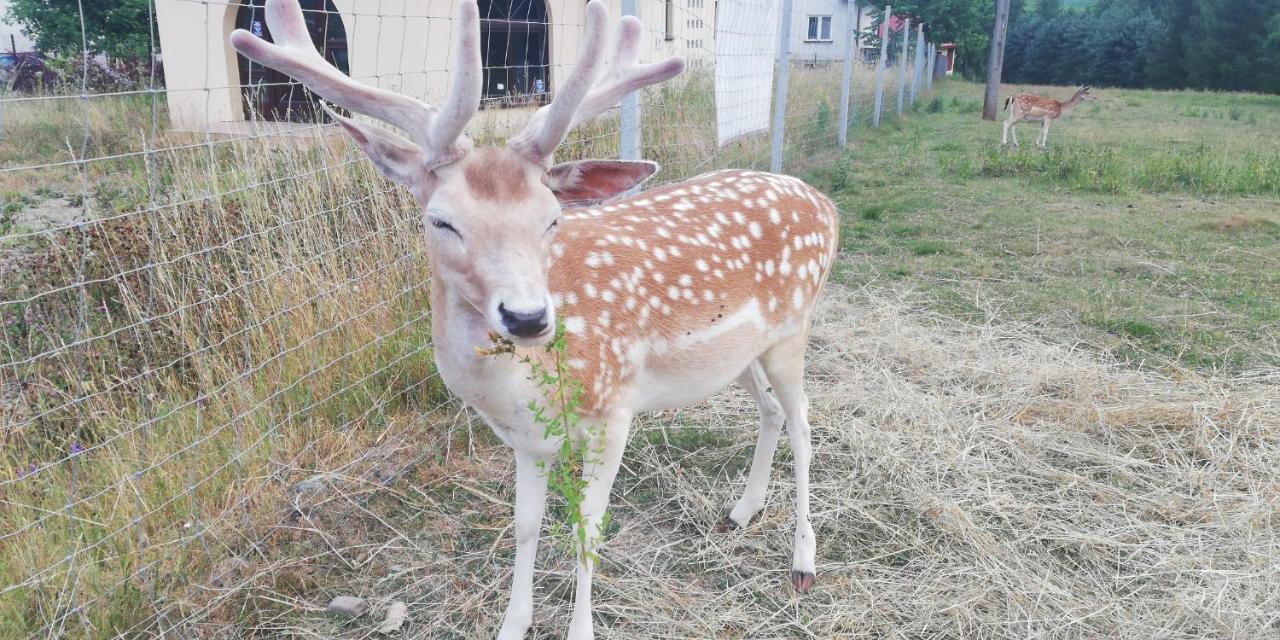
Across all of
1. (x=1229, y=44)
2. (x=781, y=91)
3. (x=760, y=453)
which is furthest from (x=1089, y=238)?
(x=1229, y=44)

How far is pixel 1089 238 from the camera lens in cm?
715

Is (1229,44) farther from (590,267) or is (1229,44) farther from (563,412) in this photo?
(563,412)

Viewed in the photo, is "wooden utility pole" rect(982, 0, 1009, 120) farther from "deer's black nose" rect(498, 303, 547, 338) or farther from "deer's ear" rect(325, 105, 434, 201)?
"deer's black nose" rect(498, 303, 547, 338)

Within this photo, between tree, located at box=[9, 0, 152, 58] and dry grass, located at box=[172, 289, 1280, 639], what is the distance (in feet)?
47.2

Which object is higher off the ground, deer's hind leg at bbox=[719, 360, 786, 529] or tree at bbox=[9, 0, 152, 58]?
tree at bbox=[9, 0, 152, 58]

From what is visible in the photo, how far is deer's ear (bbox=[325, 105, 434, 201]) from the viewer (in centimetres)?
202

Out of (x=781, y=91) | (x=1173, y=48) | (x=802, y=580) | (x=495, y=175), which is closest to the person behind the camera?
(x=495, y=175)

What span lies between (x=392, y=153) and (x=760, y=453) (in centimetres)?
185

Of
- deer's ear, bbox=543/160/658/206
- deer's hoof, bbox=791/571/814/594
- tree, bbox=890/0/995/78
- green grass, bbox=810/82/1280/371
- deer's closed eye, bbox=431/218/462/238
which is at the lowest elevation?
deer's hoof, bbox=791/571/814/594

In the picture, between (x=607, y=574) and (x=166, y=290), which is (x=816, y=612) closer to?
(x=607, y=574)

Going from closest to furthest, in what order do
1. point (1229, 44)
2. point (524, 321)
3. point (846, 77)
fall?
1. point (524, 321)
2. point (846, 77)
3. point (1229, 44)

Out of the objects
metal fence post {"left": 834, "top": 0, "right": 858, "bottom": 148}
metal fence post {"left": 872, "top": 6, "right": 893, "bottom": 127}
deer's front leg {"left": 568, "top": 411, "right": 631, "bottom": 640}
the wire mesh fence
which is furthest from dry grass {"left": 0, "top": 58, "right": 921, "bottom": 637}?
metal fence post {"left": 872, "top": 6, "right": 893, "bottom": 127}

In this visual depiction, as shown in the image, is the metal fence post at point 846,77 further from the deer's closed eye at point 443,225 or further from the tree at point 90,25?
the tree at point 90,25

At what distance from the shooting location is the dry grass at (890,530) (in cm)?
273
